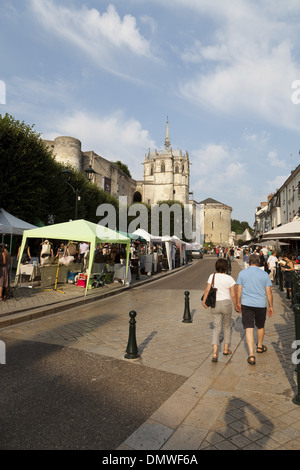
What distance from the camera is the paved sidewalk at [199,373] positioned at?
2.61m

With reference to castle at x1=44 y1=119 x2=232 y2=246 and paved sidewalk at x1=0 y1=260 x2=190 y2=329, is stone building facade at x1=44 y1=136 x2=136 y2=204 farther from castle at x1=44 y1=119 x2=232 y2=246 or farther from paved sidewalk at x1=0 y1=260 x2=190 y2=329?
paved sidewalk at x1=0 y1=260 x2=190 y2=329

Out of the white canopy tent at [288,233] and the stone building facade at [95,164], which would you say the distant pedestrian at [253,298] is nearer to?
the white canopy tent at [288,233]

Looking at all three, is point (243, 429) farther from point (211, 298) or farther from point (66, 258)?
point (66, 258)

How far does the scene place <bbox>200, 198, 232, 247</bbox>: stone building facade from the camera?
9581 cm

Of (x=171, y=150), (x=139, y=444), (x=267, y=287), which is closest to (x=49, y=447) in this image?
(x=139, y=444)

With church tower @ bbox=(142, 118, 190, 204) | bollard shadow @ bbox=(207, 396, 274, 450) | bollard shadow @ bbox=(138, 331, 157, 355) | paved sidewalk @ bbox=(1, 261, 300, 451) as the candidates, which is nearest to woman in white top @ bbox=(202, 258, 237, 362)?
paved sidewalk @ bbox=(1, 261, 300, 451)

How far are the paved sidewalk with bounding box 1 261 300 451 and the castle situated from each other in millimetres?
46362

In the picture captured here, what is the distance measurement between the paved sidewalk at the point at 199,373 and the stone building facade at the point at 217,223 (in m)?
89.5

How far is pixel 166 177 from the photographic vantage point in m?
84.4

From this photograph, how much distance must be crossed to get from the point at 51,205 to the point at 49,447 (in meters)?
20.5

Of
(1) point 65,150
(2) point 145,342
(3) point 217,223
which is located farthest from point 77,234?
(3) point 217,223

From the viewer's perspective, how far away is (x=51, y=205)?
21453 mm

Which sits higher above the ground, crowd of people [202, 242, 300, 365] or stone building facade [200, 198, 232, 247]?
stone building facade [200, 198, 232, 247]

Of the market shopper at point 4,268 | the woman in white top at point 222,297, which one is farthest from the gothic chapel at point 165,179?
the woman in white top at point 222,297
